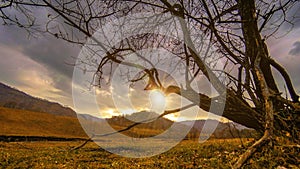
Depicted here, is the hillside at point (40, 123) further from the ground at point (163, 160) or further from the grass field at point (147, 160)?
the ground at point (163, 160)

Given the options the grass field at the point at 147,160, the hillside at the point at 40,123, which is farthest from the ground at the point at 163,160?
the hillside at the point at 40,123

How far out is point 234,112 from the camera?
21.8 ft

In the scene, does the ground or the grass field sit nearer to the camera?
the ground

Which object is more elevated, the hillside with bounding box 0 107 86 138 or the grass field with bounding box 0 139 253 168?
the hillside with bounding box 0 107 86 138

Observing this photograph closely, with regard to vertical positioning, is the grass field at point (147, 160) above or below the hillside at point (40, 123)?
below

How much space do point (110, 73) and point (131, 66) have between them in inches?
24.9

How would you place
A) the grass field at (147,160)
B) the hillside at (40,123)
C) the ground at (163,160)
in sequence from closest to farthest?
the ground at (163,160) < the grass field at (147,160) < the hillside at (40,123)

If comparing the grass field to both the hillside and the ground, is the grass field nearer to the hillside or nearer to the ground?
the ground

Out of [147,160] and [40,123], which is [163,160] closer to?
[147,160]

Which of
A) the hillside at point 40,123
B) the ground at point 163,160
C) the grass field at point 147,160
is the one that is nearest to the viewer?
the ground at point 163,160

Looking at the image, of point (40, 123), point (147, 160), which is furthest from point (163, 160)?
point (40, 123)

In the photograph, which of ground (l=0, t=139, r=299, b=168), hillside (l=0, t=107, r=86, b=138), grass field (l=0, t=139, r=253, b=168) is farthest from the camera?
hillside (l=0, t=107, r=86, b=138)

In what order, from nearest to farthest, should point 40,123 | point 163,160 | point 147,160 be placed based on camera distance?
point 163,160, point 147,160, point 40,123

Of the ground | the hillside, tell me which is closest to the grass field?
the ground
